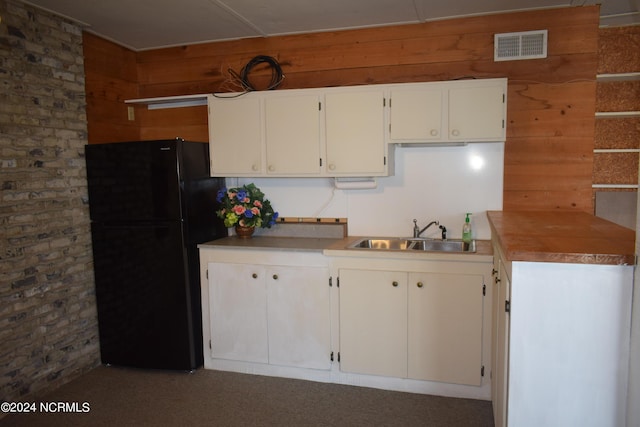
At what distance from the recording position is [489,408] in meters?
2.65

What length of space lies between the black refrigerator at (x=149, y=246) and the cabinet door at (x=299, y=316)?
1.92ft

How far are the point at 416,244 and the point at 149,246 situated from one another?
186 centimetres

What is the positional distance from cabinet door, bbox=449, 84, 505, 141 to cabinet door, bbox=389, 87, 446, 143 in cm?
9

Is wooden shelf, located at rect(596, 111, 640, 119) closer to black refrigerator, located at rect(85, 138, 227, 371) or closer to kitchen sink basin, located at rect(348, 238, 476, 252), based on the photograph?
kitchen sink basin, located at rect(348, 238, 476, 252)

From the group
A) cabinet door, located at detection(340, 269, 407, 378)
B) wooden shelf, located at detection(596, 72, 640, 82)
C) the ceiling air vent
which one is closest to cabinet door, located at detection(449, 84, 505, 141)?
the ceiling air vent

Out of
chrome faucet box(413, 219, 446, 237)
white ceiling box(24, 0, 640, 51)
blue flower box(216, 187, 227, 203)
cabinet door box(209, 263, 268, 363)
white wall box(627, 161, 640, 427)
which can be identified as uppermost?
white ceiling box(24, 0, 640, 51)

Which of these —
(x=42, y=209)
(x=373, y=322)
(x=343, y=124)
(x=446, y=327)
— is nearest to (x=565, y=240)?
(x=446, y=327)

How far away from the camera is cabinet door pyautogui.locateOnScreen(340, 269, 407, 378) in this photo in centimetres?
284

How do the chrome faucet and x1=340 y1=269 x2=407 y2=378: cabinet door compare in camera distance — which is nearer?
x1=340 y1=269 x2=407 y2=378: cabinet door

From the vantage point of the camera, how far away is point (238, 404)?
278 cm

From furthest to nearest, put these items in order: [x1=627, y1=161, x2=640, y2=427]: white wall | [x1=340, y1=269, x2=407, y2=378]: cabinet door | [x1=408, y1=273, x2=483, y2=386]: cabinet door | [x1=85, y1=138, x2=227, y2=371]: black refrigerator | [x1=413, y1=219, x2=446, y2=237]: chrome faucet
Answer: [x1=413, y1=219, x2=446, y2=237]: chrome faucet → [x1=85, y1=138, x2=227, y2=371]: black refrigerator → [x1=340, y1=269, x2=407, y2=378]: cabinet door → [x1=408, y1=273, x2=483, y2=386]: cabinet door → [x1=627, y1=161, x2=640, y2=427]: white wall

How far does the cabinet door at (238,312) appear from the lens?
10.3ft

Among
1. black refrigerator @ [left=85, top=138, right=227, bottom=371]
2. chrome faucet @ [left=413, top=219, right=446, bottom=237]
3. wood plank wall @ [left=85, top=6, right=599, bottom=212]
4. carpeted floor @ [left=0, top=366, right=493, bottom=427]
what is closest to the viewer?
carpeted floor @ [left=0, top=366, right=493, bottom=427]

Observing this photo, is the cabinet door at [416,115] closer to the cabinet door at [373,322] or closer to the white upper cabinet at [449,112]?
the white upper cabinet at [449,112]
